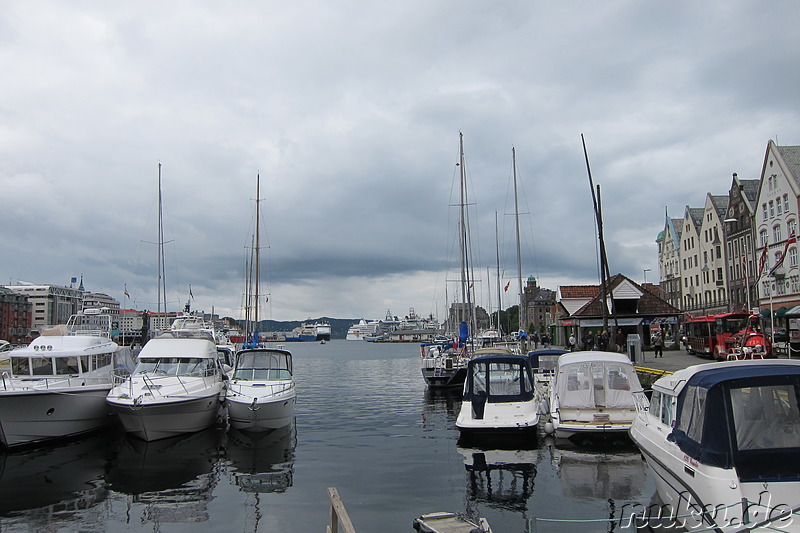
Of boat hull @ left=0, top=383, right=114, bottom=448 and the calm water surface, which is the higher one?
boat hull @ left=0, top=383, right=114, bottom=448

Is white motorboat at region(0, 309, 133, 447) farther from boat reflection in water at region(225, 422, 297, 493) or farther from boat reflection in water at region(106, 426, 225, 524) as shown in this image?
boat reflection in water at region(225, 422, 297, 493)

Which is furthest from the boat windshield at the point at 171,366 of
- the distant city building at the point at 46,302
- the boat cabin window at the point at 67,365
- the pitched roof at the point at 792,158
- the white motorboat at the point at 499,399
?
the distant city building at the point at 46,302

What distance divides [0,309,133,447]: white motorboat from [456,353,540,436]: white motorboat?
Answer: 536 inches

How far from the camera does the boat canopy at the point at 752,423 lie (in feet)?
27.1

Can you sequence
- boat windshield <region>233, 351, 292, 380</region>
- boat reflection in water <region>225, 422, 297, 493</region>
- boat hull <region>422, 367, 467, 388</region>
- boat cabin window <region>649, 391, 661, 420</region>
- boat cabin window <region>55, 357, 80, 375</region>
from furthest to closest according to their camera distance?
1. boat hull <region>422, 367, 467, 388</region>
2. boat windshield <region>233, 351, 292, 380</region>
3. boat cabin window <region>55, 357, 80, 375</region>
4. boat reflection in water <region>225, 422, 297, 493</region>
5. boat cabin window <region>649, 391, 661, 420</region>

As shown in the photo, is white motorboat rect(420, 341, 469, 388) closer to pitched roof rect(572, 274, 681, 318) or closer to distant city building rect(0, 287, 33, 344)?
pitched roof rect(572, 274, 681, 318)

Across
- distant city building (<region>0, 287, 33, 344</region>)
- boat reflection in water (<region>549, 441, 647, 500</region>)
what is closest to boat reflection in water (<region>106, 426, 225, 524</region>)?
boat reflection in water (<region>549, 441, 647, 500</region>)

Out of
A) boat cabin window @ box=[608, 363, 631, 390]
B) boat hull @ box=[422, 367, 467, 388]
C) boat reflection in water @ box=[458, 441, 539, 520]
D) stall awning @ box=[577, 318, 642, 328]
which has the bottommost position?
boat reflection in water @ box=[458, 441, 539, 520]

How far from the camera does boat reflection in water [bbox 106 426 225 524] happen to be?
1392 centimetres

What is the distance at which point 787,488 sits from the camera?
26.5 feet

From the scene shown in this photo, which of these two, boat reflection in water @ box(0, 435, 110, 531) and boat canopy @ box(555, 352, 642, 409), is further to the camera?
boat canopy @ box(555, 352, 642, 409)

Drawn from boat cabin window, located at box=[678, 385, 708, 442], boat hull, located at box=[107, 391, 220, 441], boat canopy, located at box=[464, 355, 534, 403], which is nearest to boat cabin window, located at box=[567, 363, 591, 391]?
boat canopy, located at box=[464, 355, 534, 403]

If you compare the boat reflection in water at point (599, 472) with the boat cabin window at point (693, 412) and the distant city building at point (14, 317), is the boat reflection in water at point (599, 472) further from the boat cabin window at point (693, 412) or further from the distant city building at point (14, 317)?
the distant city building at point (14, 317)

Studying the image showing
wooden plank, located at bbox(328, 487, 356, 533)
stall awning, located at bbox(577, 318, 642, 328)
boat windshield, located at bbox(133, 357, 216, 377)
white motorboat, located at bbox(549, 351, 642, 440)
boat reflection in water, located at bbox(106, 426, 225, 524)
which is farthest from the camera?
stall awning, located at bbox(577, 318, 642, 328)
